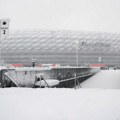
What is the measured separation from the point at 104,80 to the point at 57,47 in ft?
111

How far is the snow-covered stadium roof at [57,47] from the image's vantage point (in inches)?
3255

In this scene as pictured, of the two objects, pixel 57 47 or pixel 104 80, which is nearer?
pixel 104 80

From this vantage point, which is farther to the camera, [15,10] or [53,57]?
[15,10]

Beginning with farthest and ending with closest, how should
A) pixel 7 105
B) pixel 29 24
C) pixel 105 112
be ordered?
pixel 29 24
pixel 7 105
pixel 105 112

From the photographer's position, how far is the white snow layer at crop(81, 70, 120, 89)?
153 feet

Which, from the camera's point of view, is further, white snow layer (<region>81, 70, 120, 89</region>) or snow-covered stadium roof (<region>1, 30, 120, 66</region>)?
snow-covered stadium roof (<region>1, 30, 120, 66</region>)

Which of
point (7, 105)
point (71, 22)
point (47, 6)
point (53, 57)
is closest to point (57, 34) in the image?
point (53, 57)

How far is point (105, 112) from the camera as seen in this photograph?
11.5m

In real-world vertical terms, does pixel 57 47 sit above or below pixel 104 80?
above

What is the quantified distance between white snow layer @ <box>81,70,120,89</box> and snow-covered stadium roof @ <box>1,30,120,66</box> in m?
28.4

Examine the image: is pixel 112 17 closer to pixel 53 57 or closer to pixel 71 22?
pixel 71 22

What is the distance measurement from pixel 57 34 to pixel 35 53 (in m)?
6.53

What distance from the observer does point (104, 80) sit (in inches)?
1959

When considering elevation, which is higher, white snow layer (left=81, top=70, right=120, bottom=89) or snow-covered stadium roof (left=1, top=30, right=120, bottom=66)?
snow-covered stadium roof (left=1, top=30, right=120, bottom=66)
